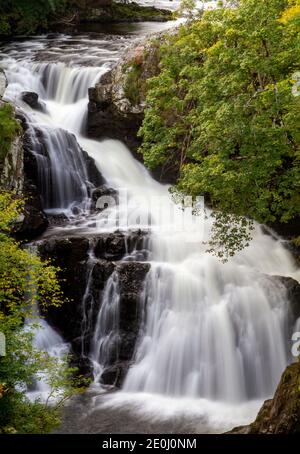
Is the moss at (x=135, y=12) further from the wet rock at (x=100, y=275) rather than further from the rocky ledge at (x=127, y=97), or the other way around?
the wet rock at (x=100, y=275)

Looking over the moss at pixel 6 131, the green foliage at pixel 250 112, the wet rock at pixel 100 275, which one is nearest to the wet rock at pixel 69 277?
the wet rock at pixel 100 275

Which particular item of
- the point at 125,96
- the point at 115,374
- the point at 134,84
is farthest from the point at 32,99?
the point at 115,374

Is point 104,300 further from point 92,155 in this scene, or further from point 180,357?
point 92,155

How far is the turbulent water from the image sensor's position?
1331 centimetres

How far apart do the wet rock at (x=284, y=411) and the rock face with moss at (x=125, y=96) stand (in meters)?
13.4

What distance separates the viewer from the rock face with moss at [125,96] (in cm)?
2062

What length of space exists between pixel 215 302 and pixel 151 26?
27.6 metres

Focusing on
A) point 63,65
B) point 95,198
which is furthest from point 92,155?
point 63,65

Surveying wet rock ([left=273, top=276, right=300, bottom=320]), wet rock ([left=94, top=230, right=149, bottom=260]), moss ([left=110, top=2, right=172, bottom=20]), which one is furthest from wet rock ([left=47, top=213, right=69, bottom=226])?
moss ([left=110, top=2, right=172, bottom=20])

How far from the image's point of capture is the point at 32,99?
891 inches

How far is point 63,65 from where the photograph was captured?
→ 2527 cm

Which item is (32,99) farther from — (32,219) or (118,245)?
(118,245)

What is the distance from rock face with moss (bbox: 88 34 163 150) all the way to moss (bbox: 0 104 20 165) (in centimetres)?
509

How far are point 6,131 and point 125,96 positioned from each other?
230 inches
